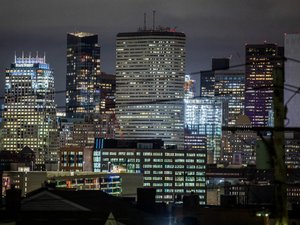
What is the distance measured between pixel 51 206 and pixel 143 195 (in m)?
8.18

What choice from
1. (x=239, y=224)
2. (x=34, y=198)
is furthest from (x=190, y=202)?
(x=34, y=198)

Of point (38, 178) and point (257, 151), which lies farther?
point (38, 178)

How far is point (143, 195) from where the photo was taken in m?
37.6

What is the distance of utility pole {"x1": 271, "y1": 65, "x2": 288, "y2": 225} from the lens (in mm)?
16094

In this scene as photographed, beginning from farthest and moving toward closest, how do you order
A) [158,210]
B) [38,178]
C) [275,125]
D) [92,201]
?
[38,178]
[158,210]
[92,201]
[275,125]

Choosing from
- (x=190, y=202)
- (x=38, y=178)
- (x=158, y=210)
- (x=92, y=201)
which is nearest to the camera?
(x=92, y=201)

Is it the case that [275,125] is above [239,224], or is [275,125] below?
above

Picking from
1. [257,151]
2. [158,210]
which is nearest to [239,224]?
[158,210]

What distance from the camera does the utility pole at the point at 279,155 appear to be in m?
16.1

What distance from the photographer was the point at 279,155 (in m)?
16.2

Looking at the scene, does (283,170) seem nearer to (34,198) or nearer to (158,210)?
(34,198)

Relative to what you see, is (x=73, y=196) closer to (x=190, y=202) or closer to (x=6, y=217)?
(x=6, y=217)

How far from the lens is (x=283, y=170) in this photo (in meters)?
16.2

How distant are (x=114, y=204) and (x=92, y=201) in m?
1.31
